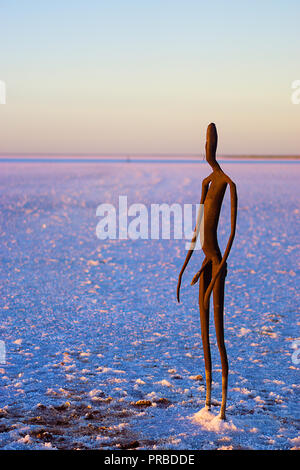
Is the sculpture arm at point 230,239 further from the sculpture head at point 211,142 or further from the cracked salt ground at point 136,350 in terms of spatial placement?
the cracked salt ground at point 136,350

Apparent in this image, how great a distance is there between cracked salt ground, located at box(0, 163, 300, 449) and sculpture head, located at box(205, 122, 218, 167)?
2.16 m

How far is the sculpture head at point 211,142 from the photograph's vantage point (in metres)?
3.97

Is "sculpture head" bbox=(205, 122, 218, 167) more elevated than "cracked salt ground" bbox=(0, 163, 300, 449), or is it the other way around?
"sculpture head" bbox=(205, 122, 218, 167)

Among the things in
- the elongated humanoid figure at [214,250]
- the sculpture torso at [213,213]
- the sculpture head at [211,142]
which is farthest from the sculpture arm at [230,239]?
the sculpture head at [211,142]

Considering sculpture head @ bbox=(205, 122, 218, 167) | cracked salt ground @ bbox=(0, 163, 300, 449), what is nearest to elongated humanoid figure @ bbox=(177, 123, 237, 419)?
sculpture head @ bbox=(205, 122, 218, 167)

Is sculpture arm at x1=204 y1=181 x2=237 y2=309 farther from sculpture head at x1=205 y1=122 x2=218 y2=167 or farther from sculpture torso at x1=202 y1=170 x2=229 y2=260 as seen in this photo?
sculpture head at x1=205 y1=122 x2=218 y2=167

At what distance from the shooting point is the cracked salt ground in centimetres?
412

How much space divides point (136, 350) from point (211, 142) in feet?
9.91

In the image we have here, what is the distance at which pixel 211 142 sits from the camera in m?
4.00

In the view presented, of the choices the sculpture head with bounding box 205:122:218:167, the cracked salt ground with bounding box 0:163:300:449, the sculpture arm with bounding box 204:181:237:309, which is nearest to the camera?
the sculpture arm with bounding box 204:181:237:309

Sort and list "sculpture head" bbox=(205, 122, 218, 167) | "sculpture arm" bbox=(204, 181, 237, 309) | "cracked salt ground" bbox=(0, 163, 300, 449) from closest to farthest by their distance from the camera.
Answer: "sculpture arm" bbox=(204, 181, 237, 309), "sculpture head" bbox=(205, 122, 218, 167), "cracked salt ground" bbox=(0, 163, 300, 449)
